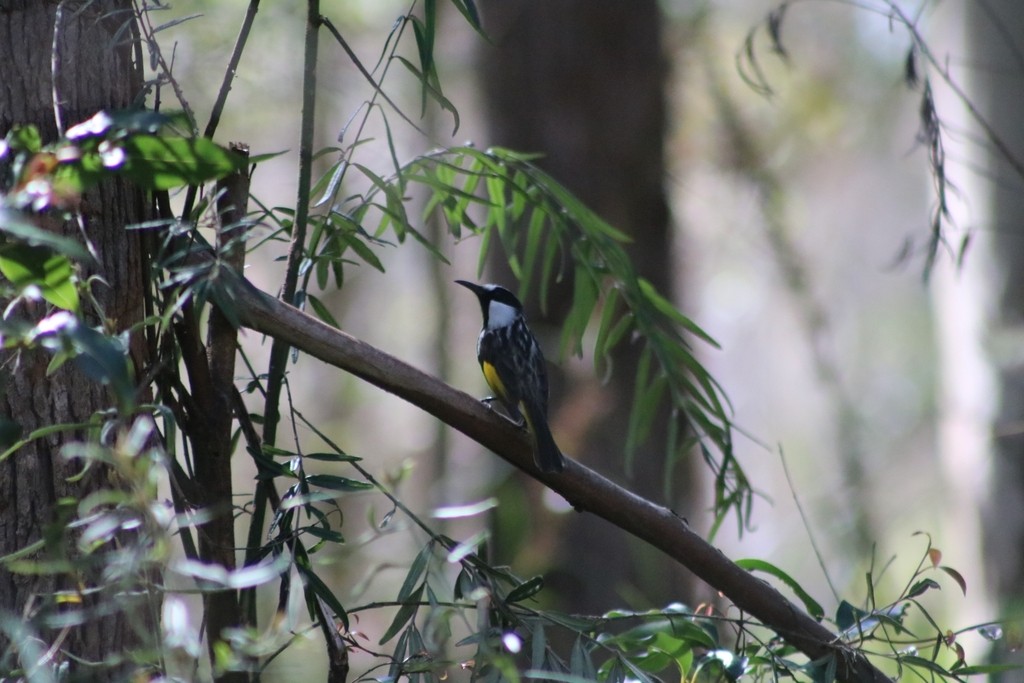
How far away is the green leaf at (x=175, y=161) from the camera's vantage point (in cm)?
113

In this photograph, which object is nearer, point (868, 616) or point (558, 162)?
point (868, 616)

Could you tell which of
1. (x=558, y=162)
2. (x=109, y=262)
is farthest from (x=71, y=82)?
(x=558, y=162)

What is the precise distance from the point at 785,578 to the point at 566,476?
55 centimetres

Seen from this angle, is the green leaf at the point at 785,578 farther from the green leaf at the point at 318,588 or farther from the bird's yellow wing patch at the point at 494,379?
the bird's yellow wing patch at the point at 494,379

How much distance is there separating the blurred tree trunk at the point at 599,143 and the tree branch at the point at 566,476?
9.34 feet

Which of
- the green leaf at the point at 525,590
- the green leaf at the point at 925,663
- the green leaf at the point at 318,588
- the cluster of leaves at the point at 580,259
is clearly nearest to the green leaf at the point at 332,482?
the green leaf at the point at 318,588

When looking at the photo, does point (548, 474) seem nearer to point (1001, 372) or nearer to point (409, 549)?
point (1001, 372)

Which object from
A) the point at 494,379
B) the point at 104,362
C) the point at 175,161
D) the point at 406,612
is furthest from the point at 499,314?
the point at 104,362

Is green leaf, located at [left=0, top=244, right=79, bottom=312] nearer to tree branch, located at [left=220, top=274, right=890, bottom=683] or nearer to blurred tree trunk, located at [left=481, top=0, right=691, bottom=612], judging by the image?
tree branch, located at [left=220, top=274, right=890, bottom=683]

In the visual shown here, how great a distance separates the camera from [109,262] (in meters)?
1.45

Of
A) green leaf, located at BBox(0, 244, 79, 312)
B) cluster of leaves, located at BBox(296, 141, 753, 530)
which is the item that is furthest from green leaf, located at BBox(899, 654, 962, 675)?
green leaf, located at BBox(0, 244, 79, 312)

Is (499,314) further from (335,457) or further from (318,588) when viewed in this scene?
(318,588)

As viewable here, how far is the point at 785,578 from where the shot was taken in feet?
5.84

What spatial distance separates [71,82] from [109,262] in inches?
11.4
